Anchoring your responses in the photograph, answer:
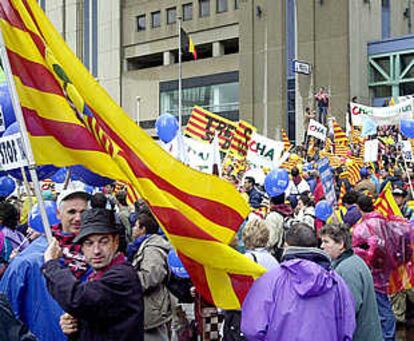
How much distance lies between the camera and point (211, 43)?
43.7 metres

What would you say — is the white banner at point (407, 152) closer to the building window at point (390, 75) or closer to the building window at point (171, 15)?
the building window at point (390, 75)

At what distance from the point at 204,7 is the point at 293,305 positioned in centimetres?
4147

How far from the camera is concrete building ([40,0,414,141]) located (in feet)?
115

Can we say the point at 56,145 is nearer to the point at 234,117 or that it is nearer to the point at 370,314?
the point at 370,314

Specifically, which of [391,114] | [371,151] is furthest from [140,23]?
[371,151]

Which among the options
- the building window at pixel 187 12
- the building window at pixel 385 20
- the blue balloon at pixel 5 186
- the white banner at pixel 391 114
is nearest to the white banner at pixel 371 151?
the white banner at pixel 391 114

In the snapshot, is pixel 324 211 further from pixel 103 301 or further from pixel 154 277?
pixel 103 301

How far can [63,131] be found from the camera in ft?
13.7

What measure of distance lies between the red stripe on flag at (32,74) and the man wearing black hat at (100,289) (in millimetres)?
993

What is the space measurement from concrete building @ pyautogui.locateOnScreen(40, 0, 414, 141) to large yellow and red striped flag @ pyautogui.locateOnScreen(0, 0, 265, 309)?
30.6 m

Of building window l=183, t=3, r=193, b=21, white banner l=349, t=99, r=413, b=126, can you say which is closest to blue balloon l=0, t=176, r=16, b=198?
white banner l=349, t=99, r=413, b=126

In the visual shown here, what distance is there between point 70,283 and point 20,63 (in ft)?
5.06

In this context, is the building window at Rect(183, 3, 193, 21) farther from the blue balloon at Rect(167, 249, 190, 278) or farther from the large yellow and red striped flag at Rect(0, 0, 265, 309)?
the large yellow and red striped flag at Rect(0, 0, 265, 309)

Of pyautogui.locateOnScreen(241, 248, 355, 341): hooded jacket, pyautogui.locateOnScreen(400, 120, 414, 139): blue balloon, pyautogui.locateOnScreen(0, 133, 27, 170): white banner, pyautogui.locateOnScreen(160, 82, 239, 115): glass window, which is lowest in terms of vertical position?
pyautogui.locateOnScreen(241, 248, 355, 341): hooded jacket
